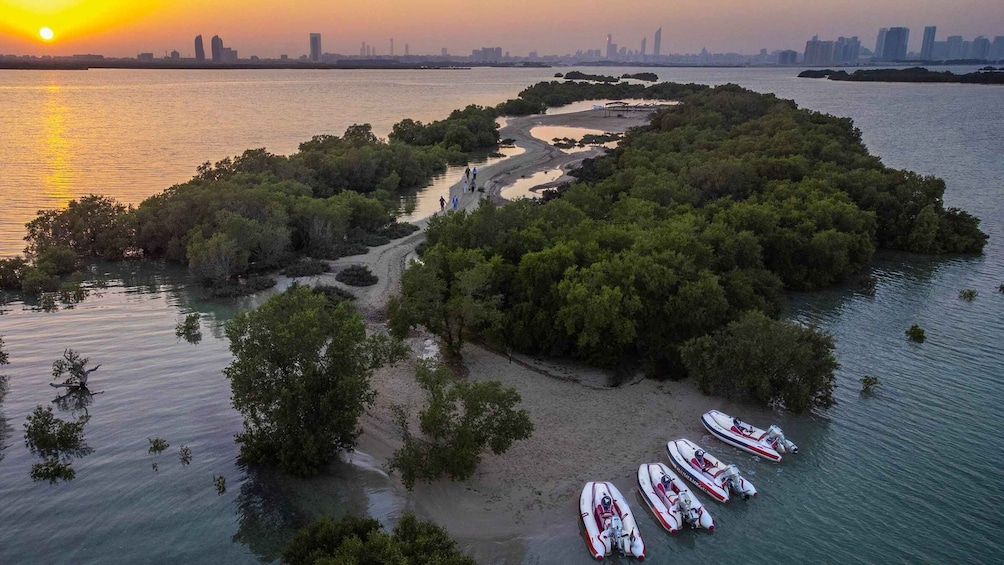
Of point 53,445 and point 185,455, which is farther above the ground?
point 53,445

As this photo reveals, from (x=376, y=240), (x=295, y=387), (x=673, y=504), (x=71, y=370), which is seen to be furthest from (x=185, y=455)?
(x=376, y=240)

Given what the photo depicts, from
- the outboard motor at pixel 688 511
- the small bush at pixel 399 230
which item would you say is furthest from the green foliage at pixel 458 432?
the small bush at pixel 399 230

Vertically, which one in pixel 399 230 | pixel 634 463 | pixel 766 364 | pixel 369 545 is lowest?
pixel 634 463

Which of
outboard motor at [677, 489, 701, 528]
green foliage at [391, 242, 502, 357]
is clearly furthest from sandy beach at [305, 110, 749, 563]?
outboard motor at [677, 489, 701, 528]

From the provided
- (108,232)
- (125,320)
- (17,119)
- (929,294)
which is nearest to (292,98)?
(17,119)

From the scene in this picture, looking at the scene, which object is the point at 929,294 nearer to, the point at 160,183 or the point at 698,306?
the point at 698,306

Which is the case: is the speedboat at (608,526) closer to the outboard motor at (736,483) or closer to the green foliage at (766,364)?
the outboard motor at (736,483)

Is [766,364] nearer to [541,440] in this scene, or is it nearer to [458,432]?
[541,440]
